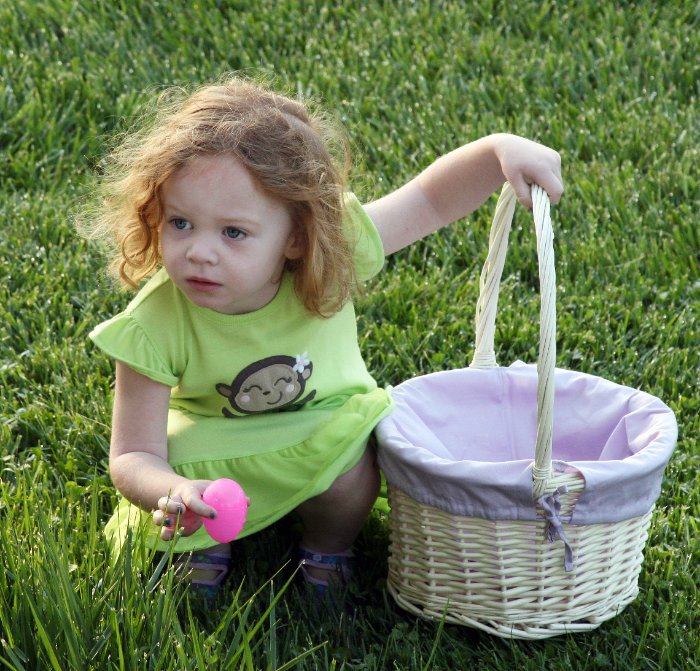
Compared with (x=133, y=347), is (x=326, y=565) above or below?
below

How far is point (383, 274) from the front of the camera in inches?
122

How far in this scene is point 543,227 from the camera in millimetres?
1865

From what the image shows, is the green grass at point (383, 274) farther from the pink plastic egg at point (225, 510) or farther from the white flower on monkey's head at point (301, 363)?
the white flower on monkey's head at point (301, 363)

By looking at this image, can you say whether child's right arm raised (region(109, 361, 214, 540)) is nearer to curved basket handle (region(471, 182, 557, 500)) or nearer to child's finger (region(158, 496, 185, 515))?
child's finger (region(158, 496, 185, 515))

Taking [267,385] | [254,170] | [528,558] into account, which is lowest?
[528,558]

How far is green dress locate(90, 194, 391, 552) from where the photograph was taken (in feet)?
6.88

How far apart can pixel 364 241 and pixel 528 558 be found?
706 mm

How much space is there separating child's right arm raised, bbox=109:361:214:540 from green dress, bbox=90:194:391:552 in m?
0.04

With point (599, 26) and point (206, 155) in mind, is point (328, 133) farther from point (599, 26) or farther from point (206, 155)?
point (599, 26)

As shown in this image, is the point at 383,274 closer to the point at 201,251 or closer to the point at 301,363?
the point at 301,363

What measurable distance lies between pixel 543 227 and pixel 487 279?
1.22 feet

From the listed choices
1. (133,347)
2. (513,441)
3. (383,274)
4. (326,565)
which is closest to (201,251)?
(133,347)

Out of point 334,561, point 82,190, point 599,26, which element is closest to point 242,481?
point 334,561

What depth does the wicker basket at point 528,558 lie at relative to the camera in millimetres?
1878
